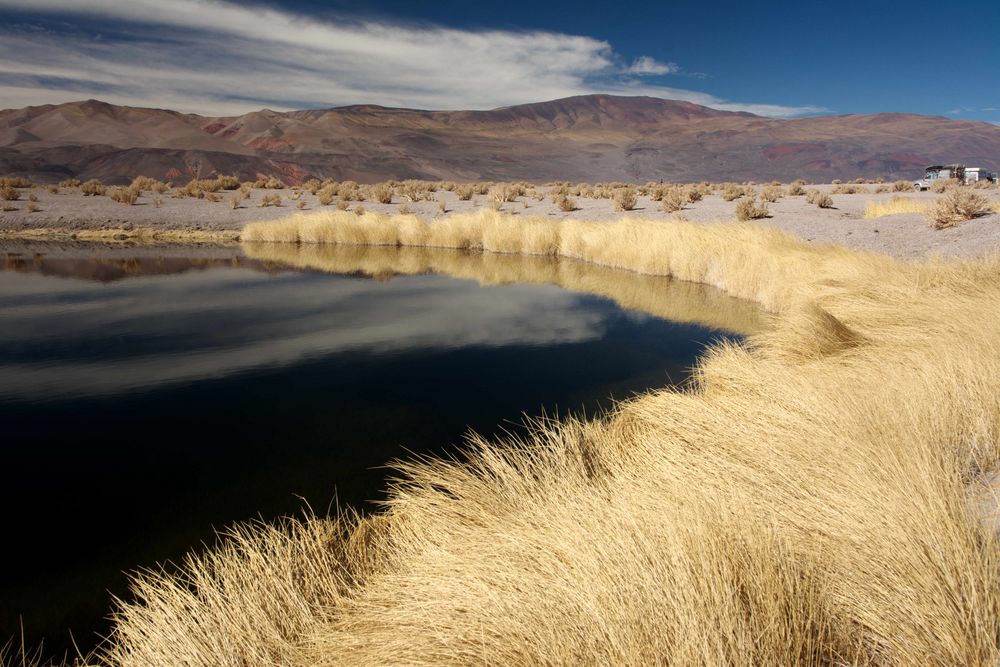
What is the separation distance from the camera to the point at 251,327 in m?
8.52

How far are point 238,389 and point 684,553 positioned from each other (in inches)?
210

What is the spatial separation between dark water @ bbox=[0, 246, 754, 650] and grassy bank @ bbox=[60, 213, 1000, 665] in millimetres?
612

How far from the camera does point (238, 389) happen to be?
612cm

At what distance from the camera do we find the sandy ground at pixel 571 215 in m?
11.0

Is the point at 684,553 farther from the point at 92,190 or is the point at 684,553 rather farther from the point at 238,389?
the point at 92,190

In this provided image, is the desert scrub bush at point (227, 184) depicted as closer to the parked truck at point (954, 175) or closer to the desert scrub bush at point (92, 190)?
the desert scrub bush at point (92, 190)

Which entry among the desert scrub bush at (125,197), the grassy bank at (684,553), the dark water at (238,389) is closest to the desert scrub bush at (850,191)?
the dark water at (238,389)

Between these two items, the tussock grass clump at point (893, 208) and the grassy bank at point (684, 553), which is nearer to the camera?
the grassy bank at point (684, 553)

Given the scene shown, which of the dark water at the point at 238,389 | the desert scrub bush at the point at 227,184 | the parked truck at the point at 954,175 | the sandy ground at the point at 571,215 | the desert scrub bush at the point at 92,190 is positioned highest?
the parked truck at the point at 954,175

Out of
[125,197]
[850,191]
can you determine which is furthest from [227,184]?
[850,191]

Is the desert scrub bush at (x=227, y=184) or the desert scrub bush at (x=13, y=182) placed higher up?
the desert scrub bush at (x=227, y=184)

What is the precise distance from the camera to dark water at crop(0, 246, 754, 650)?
3.69 meters

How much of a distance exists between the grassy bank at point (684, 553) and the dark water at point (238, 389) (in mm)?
612

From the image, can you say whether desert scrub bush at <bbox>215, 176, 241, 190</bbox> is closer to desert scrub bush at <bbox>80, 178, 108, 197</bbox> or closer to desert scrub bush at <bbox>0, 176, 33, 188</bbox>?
desert scrub bush at <bbox>80, 178, 108, 197</bbox>
